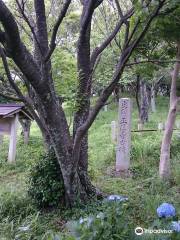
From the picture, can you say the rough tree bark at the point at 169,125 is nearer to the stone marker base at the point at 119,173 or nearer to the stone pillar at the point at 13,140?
the stone marker base at the point at 119,173

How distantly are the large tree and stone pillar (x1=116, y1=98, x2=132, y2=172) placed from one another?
260 centimetres

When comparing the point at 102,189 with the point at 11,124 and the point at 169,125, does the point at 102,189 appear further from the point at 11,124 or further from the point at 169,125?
the point at 11,124

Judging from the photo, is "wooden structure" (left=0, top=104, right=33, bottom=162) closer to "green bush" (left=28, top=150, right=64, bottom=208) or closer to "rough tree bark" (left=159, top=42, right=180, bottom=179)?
"green bush" (left=28, top=150, right=64, bottom=208)

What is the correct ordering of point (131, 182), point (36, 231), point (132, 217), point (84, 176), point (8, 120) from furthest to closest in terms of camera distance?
point (8, 120) → point (131, 182) → point (84, 176) → point (132, 217) → point (36, 231)

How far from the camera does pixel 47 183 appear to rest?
4.90 m

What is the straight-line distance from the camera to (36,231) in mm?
4215

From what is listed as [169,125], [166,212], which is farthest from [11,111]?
[166,212]

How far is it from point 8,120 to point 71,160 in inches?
214

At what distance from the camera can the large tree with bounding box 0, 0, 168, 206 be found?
3.81m

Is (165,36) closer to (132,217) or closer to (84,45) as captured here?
(84,45)

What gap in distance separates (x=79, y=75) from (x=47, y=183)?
1766mm

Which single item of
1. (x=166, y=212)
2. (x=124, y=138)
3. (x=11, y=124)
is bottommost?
(x=166, y=212)

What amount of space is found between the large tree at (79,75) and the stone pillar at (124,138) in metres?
2.60

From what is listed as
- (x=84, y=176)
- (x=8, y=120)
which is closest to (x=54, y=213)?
(x=84, y=176)
